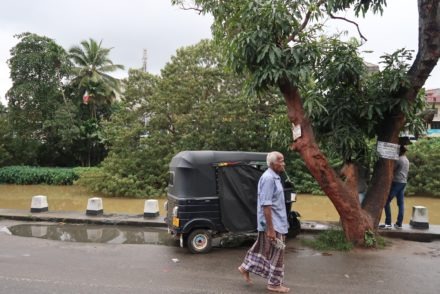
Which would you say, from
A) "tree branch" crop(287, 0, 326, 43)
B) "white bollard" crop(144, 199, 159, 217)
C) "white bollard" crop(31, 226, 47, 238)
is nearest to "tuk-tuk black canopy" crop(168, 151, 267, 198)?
"tree branch" crop(287, 0, 326, 43)

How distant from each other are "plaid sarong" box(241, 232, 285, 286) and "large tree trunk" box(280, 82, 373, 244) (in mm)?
2591

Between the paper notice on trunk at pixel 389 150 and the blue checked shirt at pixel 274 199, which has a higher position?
the paper notice on trunk at pixel 389 150

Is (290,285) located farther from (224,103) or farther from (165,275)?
(224,103)

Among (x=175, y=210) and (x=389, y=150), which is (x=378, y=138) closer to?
(x=389, y=150)

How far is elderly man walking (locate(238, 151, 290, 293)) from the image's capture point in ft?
17.9

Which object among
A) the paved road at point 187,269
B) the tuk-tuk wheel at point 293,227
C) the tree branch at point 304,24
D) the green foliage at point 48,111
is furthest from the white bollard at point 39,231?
the green foliage at point 48,111

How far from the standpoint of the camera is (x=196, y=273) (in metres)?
6.43

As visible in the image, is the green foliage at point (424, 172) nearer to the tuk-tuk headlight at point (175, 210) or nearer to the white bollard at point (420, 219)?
the white bollard at point (420, 219)

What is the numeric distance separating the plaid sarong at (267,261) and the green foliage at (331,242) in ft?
8.72

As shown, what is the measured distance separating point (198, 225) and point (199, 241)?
300mm

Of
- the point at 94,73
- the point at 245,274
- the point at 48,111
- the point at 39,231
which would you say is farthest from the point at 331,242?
the point at 94,73

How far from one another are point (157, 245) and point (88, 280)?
100 inches

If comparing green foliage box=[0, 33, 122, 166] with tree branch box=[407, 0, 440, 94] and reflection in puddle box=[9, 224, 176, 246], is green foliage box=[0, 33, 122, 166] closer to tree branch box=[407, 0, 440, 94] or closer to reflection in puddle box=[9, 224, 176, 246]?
reflection in puddle box=[9, 224, 176, 246]

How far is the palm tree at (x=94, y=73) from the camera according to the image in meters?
30.5
